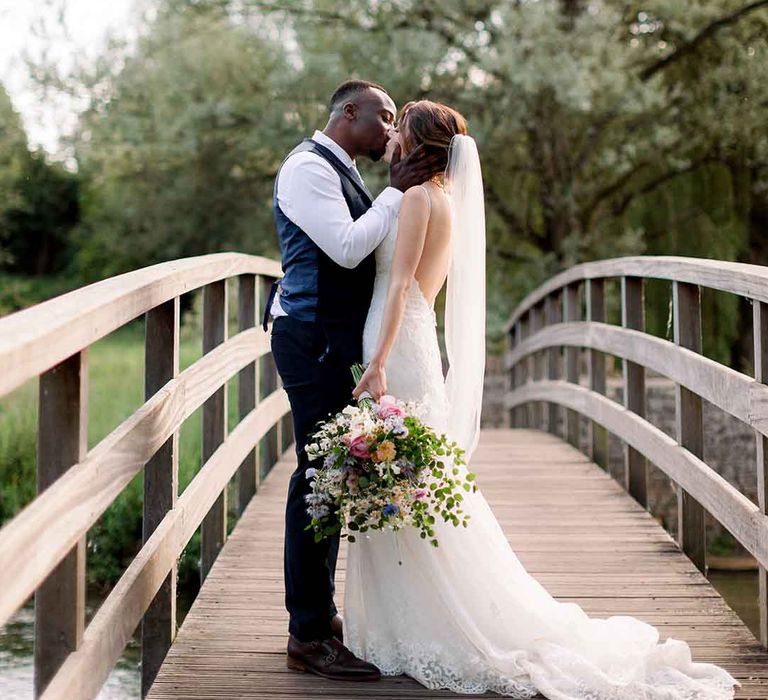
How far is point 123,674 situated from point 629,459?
8.98ft

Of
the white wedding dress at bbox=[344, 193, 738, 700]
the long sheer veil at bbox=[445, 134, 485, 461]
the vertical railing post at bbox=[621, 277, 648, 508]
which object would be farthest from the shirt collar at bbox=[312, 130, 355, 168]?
the vertical railing post at bbox=[621, 277, 648, 508]

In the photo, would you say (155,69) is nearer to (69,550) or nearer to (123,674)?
(123,674)

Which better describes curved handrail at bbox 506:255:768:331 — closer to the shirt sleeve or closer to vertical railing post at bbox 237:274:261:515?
the shirt sleeve

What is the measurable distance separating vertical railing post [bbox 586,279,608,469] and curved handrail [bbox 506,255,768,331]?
3.9 inches

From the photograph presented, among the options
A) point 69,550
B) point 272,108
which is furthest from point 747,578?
point 69,550

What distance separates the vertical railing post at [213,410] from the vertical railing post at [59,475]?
1.79m

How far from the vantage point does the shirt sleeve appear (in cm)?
310

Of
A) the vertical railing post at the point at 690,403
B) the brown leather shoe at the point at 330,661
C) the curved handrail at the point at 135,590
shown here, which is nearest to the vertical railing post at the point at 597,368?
the vertical railing post at the point at 690,403

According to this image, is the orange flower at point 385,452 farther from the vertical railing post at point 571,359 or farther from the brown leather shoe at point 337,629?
the vertical railing post at point 571,359

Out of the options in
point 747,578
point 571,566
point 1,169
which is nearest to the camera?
point 571,566

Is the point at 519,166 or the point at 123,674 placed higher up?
the point at 519,166

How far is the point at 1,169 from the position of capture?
19.0 meters

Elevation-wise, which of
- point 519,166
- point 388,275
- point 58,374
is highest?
point 519,166

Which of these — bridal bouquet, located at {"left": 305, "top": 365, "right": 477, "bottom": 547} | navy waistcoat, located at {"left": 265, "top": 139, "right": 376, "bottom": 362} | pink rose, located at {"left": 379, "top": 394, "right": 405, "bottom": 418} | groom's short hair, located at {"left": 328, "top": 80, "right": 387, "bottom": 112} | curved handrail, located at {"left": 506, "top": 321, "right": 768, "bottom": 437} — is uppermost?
groom's short hair, located at {"left": 328, "top": 80, "right": 387, "bottom": 112}
